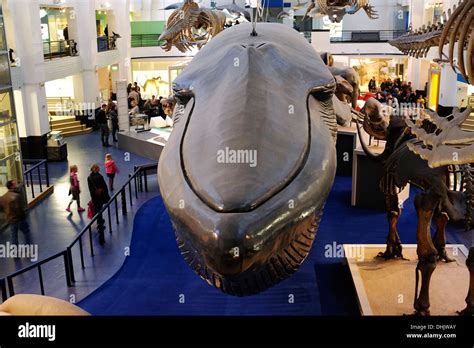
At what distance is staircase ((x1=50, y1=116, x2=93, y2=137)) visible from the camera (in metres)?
21.0

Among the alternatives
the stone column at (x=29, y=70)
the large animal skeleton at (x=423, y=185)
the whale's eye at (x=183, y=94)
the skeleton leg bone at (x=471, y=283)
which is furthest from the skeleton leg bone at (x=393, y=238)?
the stone column at (x=29, y=70)

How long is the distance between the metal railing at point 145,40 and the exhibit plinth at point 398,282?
23.7 metres

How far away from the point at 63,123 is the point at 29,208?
1047cm

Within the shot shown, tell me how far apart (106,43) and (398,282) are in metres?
22.8

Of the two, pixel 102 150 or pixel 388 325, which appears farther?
pixel 102 150

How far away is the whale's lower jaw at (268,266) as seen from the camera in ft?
5.00

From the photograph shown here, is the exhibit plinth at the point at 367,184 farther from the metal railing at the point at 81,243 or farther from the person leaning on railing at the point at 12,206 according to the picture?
the person leaning on railing at the point at 12,206

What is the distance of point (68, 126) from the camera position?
21.4m

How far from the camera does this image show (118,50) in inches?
1081

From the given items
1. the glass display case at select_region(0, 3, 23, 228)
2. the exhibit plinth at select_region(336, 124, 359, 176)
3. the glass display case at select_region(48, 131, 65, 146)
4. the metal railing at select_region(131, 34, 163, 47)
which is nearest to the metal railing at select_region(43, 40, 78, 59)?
the glass display case at select_region(48, 131, 65, 146)

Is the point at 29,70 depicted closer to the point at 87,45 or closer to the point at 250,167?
the point at 87,45

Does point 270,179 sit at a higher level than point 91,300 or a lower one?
higher

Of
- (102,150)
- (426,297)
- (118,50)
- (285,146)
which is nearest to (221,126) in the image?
(285,146)

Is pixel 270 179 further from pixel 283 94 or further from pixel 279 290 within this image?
pixel 279 290
